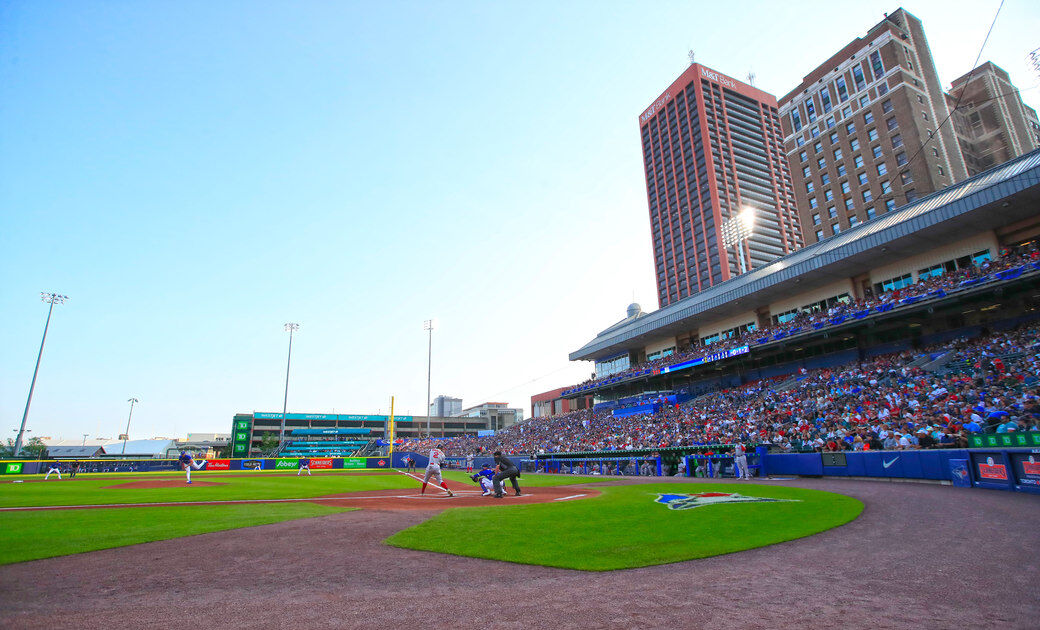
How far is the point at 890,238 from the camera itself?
33.2 meters

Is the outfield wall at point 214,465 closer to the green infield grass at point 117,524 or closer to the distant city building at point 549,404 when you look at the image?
the distant city building at point 549,404

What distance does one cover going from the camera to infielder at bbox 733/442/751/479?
24.6 m

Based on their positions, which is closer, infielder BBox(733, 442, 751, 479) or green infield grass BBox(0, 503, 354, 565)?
green infield grass BBox(0, 503, 354, 565)

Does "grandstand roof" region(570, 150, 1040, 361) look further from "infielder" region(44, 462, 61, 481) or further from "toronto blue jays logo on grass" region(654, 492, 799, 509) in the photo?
"infielder" region(44, 462, 61, 481)

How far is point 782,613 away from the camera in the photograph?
4371 mm

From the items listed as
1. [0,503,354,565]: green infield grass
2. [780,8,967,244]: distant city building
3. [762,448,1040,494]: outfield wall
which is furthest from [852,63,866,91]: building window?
[0,503,354,565]: green infield grass

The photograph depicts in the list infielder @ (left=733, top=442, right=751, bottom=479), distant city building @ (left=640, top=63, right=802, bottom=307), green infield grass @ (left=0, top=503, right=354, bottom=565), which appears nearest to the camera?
green infield grass @ (left=0, top=503, right=354, bottom=565)

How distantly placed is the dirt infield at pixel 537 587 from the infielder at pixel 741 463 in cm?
1690

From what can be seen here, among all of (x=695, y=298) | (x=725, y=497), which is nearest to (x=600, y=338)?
(x=695, y=298)

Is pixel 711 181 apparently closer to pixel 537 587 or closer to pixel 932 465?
pixel 932 465

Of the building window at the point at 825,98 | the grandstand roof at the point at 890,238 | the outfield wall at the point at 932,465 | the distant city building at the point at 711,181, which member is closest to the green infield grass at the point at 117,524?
the outfield wall at the point at 932,465

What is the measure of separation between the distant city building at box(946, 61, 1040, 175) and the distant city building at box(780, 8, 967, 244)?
12937 millimetres

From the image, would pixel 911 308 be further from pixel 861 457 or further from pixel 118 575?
pixel 118 575

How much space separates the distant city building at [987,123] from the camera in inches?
2768
